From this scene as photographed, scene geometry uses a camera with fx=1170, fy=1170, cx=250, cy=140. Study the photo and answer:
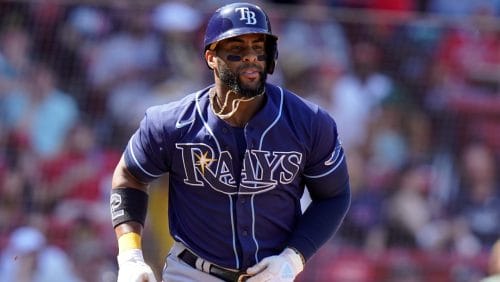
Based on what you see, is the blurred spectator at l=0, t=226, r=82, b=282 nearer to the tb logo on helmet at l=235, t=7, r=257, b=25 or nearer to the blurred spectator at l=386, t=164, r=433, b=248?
the blurred spectator at l=386, t=164, r=433, b=248

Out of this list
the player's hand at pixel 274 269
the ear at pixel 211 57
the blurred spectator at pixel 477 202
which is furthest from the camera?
the blurred spectator at pixel 477 202

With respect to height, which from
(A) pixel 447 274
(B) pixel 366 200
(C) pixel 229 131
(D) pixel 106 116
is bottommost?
(A) pixel 447 274

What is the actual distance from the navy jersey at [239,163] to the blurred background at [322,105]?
3609 mm

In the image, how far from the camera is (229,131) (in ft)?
15.4

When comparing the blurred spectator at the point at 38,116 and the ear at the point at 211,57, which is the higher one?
the ear at the point at 211,57

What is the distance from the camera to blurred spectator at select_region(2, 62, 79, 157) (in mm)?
8633

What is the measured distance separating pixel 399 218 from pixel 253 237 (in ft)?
14.1

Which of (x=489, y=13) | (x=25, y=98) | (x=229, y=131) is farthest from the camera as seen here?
(x=489, y=13)

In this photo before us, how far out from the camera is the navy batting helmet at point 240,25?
14.9 ft

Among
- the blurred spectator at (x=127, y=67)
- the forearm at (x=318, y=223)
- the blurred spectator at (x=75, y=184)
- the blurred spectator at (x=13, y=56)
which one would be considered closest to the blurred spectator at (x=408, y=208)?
the blurred spectator at (x=127, y=67)

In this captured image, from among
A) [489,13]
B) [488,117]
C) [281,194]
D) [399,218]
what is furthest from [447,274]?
[281,194]

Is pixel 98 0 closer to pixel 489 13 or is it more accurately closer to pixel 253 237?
pixel 489 13

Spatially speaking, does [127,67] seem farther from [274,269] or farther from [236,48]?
[274,269]

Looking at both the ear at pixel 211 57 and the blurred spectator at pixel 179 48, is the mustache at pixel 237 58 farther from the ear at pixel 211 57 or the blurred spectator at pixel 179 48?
the blurred spectator at pixel 179 48
